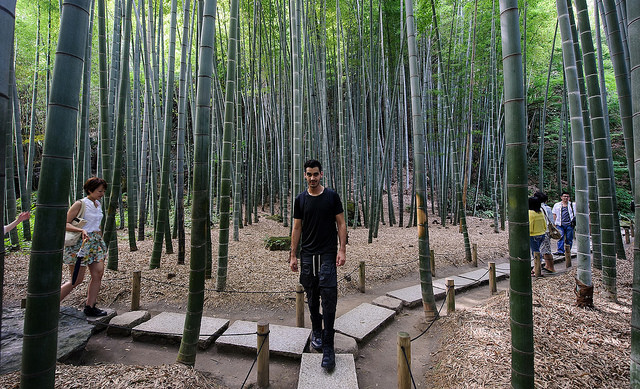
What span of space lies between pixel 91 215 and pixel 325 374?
7.14 ft

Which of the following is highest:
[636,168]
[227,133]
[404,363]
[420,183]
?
[227,133]

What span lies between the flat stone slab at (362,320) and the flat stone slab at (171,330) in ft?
3.18

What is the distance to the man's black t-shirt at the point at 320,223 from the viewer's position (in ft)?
6.19

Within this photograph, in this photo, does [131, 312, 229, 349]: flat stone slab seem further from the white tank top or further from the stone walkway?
the white tank top

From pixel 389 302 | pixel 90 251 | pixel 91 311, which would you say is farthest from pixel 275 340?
pixel 90 251

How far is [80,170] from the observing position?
374cm

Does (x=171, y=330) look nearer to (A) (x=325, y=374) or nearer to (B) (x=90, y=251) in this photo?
(B) (x=90, y=251)

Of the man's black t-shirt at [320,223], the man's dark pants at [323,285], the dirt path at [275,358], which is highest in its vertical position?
the man's black t-shirt at [320,223]

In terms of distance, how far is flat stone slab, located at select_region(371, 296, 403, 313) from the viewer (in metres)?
2.89

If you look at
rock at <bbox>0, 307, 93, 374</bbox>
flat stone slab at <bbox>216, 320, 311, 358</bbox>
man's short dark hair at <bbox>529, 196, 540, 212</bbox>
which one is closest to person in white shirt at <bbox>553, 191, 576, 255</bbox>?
man's short dark hair at <bbox>529, 196, 540, 212</bbox>

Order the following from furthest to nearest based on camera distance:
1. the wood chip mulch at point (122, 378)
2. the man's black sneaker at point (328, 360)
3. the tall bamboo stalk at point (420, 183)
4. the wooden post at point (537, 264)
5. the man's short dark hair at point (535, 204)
→ the man's short dark hair at point (535, 204), the wooden post at point (537, 264), the tall bamboo stalk at point (420, 183), the man's black sneaker at point (328, 360), the wood chip mulch at point (122, 378)

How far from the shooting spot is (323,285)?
1.84 metres

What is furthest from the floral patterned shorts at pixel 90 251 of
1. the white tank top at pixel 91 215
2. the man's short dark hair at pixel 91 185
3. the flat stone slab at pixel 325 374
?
the flat stone slab at pixel 325 374

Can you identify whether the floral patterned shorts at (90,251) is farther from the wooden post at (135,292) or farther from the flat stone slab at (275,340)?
the flat stone slab at (275,340)
